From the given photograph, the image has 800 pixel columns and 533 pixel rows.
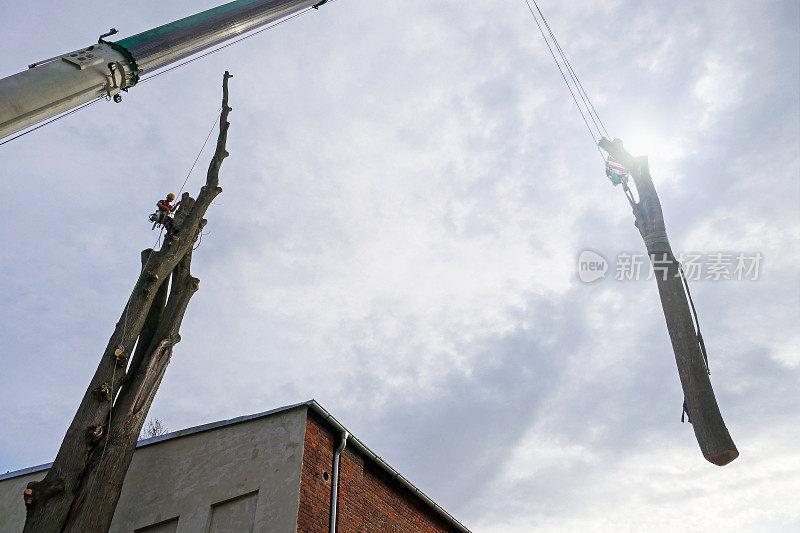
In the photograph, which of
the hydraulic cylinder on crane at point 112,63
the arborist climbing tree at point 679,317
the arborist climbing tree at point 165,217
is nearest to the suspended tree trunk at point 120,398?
the arborist climbing tree at point 165,217

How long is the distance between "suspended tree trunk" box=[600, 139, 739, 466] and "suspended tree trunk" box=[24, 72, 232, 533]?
24.9 feet

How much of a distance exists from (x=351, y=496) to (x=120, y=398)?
13.1 ft

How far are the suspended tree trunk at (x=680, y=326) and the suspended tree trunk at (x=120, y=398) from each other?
758cm

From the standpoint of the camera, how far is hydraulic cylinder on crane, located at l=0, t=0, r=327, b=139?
5340 millimetres

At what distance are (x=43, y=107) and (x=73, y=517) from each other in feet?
17.7

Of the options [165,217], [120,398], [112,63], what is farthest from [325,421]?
[112,63]

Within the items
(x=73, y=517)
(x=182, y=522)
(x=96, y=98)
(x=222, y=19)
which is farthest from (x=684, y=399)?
(x=182, y=522)

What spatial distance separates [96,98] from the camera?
6410mm

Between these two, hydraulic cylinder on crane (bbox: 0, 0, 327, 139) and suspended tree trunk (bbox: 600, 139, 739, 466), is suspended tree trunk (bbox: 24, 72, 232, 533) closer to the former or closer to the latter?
hydraulic cylinder on crane (bbox: 0, 0, 327, 139)

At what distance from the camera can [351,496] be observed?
10258mm

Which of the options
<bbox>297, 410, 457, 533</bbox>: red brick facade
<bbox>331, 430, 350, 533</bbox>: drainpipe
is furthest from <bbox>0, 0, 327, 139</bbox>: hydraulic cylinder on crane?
<bbox>331, 430, 350, 533</bbox>: drainpipe

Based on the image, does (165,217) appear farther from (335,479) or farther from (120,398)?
(335,479)

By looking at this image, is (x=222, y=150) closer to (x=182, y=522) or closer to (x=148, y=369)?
(x=148, y=369)

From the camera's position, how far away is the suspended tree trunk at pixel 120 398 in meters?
7.99
